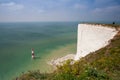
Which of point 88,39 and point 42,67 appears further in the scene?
point 42,67

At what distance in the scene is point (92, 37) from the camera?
652 inches

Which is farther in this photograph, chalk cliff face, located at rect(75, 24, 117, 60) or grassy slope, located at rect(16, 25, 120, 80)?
chalk cliff face, located at rect(75, 24, 117, 60)

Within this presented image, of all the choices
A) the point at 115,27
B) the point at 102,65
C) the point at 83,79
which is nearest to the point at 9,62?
the point at 115,27

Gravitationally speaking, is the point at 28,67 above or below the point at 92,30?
below

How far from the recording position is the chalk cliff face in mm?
15062

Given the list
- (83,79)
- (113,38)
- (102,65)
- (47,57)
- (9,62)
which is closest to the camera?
(83,79)

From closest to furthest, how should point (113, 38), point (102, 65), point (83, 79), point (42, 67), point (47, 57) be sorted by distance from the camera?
point (83, 79) < point (102, 65) < point (113, 38) < point (42, 67) < point (47, 57)

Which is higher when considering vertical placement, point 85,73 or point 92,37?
point 92,37

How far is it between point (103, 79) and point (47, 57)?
1991cm

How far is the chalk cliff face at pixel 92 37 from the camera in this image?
49.4ft

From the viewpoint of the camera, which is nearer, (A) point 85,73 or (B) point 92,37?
(A) point 85,73

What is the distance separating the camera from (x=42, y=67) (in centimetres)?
2066

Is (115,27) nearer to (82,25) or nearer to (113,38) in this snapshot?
(113,38)

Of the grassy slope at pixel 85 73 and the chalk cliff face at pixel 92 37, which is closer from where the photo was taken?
the grassy slope at pixel 85 73
